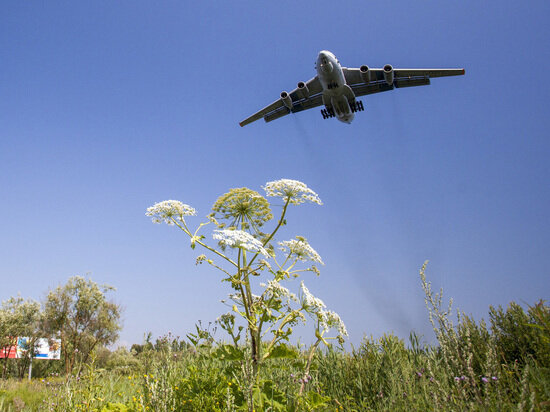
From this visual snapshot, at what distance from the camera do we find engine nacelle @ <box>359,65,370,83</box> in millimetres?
20725

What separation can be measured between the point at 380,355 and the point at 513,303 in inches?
93.5

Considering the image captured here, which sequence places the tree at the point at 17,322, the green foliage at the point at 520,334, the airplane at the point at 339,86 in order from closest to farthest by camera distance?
the green foliage at the point at 520,334 → the airplane at the point at 339,86 → the tree at the point at 17,322

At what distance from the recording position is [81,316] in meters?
32.0

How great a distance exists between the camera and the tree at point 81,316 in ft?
103

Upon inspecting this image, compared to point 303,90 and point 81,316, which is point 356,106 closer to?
point 303,90

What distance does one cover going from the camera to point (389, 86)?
71.6 ft

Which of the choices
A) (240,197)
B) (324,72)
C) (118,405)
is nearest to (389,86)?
(324,72)

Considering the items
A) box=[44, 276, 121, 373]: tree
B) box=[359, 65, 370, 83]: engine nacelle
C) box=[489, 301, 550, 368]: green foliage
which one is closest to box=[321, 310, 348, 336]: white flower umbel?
box=[489, 301, 550, 368]: green foliage

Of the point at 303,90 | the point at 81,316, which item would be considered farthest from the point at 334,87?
the point at 81,316

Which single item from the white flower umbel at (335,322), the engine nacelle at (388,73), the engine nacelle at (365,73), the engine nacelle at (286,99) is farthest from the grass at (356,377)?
the engine nacelle at (286,99)

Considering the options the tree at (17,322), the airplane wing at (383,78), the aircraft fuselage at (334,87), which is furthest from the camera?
the tree at (17,322)

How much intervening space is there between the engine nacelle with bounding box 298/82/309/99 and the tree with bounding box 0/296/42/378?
99.0 feet

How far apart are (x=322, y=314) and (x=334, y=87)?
18773 millimetres

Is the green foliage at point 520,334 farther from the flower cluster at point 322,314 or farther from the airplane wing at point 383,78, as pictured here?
the airplane wing at point 383,78
